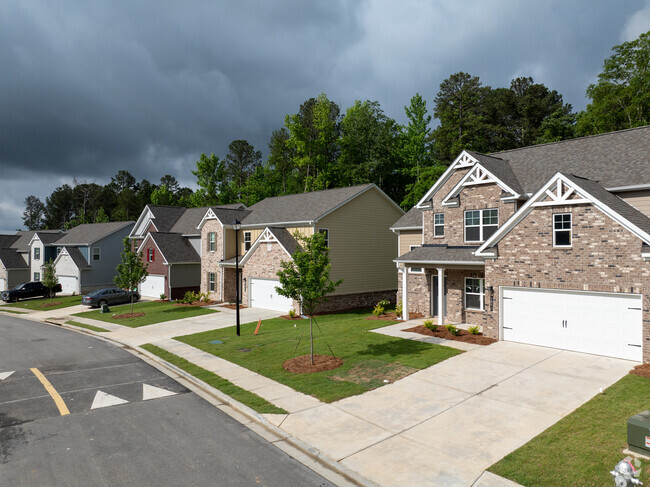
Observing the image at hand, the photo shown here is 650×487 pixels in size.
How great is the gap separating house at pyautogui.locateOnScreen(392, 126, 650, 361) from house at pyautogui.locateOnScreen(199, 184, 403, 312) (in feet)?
20.8

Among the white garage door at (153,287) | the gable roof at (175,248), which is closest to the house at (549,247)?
the gable roof at (175,248)

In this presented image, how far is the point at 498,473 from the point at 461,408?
3042 mm

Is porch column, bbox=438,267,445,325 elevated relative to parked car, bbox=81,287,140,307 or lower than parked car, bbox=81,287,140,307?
elevated

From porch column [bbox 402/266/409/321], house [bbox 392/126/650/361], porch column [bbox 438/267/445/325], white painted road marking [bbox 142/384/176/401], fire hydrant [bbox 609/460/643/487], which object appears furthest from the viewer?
porch column [bbox 402/266/409/321]

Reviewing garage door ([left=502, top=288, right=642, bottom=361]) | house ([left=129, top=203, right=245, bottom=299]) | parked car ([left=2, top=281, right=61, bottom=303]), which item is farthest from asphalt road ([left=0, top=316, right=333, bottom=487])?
parked car ([left=2, top=281, right=61, bottom=303])

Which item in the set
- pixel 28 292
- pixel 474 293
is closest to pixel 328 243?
pixel 474 293

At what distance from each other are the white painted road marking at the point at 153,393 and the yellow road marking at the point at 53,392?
201 centimetres

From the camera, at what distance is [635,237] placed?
13.6 metres

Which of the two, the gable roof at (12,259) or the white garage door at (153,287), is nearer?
the white garage door at (153,287)

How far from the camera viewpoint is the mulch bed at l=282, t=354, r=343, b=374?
46.2ft

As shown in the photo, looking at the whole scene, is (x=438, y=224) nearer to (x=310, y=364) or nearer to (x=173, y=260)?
(x=310, y=364)

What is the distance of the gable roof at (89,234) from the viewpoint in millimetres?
48625

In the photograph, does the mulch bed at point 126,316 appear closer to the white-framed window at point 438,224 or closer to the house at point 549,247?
the house at point 549,247

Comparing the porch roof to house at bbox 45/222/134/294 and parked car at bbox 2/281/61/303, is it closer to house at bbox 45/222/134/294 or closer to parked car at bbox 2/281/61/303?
house at bbox 45/222/134/294
